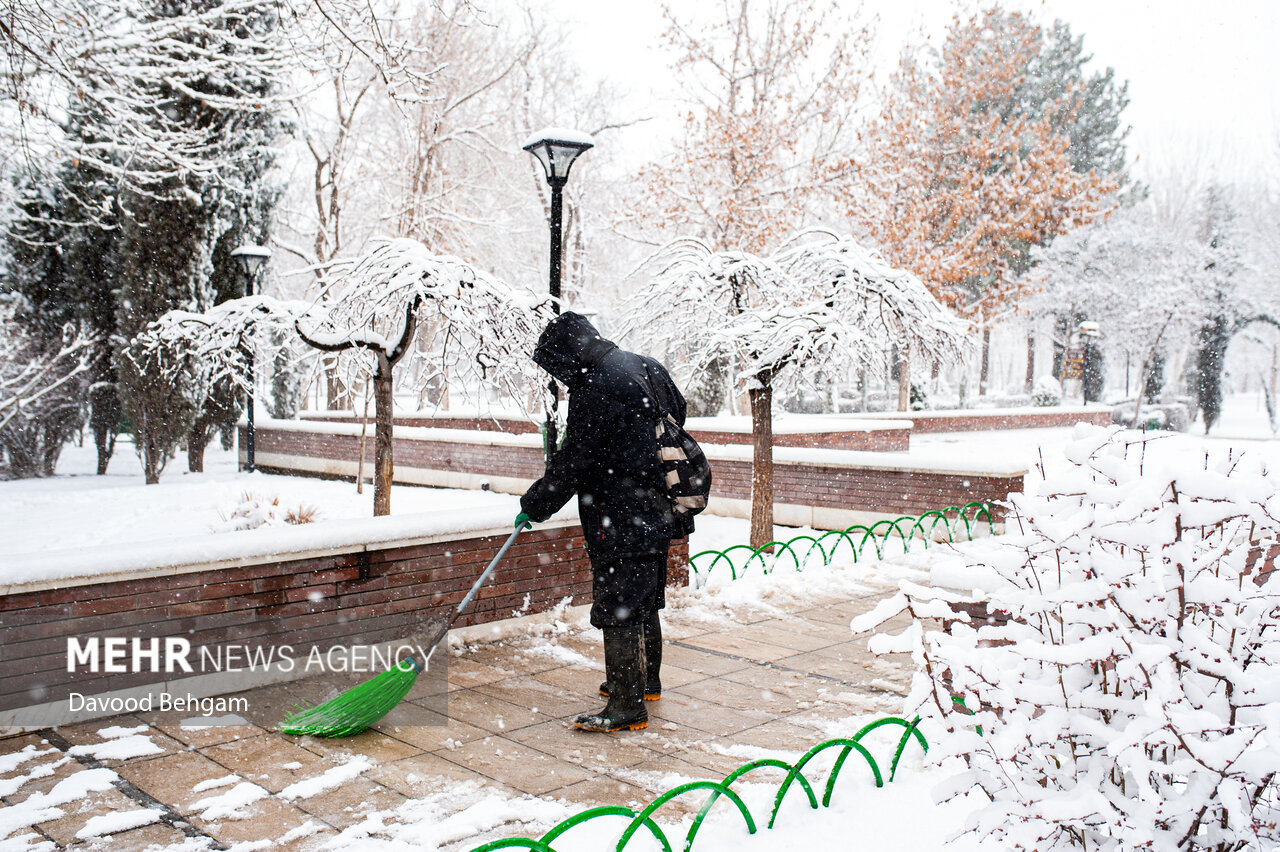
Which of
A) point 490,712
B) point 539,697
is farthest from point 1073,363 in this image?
point 490,712

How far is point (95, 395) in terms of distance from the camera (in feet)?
60.0

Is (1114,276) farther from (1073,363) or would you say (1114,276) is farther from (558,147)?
(558,147)

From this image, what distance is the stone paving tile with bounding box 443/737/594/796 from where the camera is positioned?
13.0 ft

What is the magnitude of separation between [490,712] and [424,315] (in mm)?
5616

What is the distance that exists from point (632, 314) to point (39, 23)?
19.0 ft

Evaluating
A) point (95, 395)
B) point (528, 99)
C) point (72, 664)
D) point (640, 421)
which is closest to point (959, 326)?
point (640, 421)

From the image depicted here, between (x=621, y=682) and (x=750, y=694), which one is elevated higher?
(x=621, y=682)

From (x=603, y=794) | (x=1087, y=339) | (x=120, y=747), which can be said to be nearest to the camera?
(x=603, y=794)

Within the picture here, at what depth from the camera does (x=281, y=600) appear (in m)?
5.24

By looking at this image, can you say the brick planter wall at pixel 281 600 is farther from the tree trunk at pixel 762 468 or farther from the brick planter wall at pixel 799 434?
the brick planter wall at pixel 799 434

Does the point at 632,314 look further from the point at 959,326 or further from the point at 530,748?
the point at 530,748

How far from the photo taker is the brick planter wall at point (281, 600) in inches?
175

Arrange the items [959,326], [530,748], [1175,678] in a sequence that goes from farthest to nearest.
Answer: [959,326] → [530,748] → [1175,678]

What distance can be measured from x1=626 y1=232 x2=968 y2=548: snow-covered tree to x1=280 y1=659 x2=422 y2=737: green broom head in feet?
16.6
